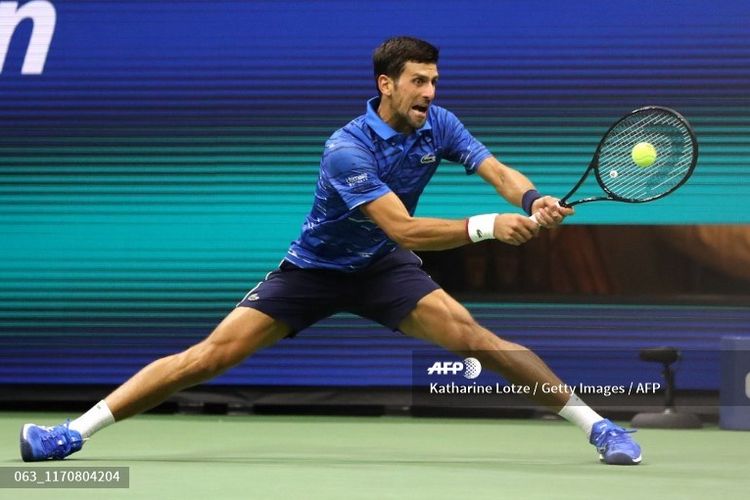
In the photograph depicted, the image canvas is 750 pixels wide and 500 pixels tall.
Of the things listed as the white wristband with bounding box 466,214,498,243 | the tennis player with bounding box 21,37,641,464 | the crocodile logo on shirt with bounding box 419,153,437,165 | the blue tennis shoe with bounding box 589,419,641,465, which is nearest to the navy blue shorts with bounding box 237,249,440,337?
the tennis player with bounding box 21,37,641,464

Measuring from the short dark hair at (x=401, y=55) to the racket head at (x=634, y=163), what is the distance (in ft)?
2.52

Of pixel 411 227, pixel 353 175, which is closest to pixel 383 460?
pixel 411 227

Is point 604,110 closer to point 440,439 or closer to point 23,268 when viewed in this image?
point 440,439

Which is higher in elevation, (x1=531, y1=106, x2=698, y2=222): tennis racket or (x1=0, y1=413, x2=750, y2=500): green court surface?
(x1=531, y1=106, x2=698, y2=222): tennis racket

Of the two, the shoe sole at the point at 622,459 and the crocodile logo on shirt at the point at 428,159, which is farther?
the crocodile logo on shirt at the point at 428,159

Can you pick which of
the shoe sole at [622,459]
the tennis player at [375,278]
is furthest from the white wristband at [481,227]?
the shoe sole at [622,459]

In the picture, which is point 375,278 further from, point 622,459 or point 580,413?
point 622,459

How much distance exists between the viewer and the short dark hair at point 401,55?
5580mm

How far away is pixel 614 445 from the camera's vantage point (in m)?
5.51

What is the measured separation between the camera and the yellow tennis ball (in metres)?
5.42

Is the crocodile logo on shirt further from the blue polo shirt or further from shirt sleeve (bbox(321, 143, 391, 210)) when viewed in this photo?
shirt sleeve (bbox(321, 143, 391, 210))

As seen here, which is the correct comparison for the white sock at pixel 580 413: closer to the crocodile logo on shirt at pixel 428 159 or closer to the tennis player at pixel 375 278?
the tennis player at pixel 375 278

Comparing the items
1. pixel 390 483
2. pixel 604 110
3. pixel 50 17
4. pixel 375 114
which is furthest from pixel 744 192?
pixel 50 17

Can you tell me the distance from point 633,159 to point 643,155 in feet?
0.16
